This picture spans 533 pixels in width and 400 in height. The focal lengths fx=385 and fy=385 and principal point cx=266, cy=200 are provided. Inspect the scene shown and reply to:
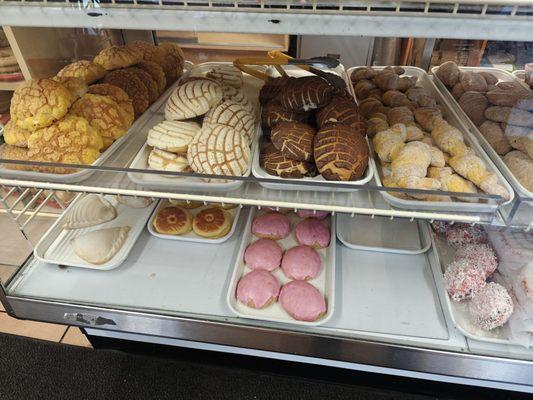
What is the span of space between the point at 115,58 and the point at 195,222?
0.61m

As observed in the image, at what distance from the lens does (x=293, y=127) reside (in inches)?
39.5

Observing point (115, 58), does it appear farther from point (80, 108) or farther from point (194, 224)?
point (194, 224)

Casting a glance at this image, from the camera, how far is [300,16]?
666 millimetres

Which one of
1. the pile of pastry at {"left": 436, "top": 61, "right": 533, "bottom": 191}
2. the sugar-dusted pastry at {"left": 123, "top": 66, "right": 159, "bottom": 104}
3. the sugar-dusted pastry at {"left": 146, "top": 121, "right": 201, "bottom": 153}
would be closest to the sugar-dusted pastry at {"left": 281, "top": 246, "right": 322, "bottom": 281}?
the sugar-dusted pastry at {"left": 146, "top": 121, "right": 201, "bottom": 153}

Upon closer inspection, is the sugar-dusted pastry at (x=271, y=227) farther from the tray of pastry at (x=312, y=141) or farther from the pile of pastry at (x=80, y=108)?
the pile of pastry at (x=80, y=108)

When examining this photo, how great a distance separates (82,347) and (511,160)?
1796 millimetres

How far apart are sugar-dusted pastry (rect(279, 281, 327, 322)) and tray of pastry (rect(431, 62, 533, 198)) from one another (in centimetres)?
56

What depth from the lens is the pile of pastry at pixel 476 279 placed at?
98 cm

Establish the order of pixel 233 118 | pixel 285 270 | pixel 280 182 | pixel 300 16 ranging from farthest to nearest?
pixel 285 270
pixel 233 118
pixel 280 182
pixel 300 16

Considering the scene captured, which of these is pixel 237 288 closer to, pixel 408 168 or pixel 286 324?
pixel 286 324

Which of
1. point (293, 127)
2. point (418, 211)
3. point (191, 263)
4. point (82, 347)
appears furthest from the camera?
point (82, 347)

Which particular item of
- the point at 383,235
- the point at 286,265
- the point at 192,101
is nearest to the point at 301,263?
the point at 286,265

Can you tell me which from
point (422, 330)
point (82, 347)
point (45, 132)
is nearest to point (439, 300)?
point (422, 330)

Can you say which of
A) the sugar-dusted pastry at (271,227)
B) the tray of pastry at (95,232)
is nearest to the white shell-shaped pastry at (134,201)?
the tray of pastry at (95,232)
